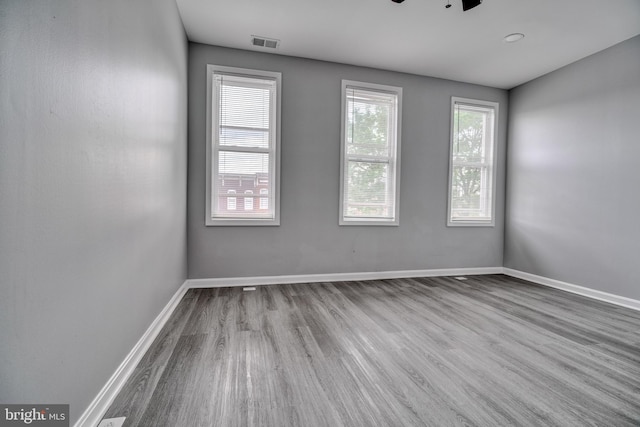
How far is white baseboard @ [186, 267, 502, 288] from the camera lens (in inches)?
138

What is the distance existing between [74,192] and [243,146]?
2547 mm

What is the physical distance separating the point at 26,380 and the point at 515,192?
5379 mm

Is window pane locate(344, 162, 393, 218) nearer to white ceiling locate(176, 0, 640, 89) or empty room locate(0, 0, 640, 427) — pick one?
empty room locate(0, 0, 640, 427)

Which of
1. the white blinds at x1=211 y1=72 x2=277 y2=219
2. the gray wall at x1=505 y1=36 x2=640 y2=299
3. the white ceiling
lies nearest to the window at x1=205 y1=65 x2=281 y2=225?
the white blinds at x1=211 y1=72 x2=277 y2=219

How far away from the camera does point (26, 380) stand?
0.91 metres

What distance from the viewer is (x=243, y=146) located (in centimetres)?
358

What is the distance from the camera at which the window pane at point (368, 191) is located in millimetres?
3963

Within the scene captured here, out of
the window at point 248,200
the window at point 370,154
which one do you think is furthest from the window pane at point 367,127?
the window at point 248,200

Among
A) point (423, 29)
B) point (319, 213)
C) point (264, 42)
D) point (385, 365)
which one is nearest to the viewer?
point (385, 365)

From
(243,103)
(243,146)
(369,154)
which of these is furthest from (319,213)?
(243,103)

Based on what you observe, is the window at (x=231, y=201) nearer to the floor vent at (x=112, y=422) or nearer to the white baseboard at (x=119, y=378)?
the white baseboard at (x=119, y=378)

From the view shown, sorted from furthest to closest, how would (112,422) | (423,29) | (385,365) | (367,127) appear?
(367,127) → (423,29) → (385,365) → (112,422)

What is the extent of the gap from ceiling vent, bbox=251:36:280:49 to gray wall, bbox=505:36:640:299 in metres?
3.72

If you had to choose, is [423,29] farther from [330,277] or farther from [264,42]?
[330,277]
